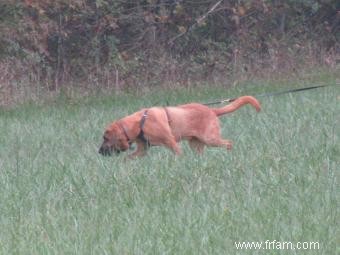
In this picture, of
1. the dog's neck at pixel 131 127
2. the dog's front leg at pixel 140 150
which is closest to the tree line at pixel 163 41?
the dog's front leg at pixel 140 150

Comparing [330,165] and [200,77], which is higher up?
[330,165]

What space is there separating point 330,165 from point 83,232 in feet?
8.52

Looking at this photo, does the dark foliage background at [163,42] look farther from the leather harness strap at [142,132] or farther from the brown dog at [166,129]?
the leather harness strap at [142,132]

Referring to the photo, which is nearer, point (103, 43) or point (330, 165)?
point (330, 165)

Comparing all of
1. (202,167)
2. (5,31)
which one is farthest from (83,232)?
(5,31)

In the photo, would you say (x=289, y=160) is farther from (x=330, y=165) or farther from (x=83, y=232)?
(x=83, y=232)

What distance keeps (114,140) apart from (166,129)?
0.53 meters

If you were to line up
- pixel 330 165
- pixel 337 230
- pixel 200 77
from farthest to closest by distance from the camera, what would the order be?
1. pixel 200 77
2. pixel 330 165
3. pixel 337 230

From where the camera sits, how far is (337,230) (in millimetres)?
6211

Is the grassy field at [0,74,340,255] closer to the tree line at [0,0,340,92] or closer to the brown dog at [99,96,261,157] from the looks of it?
the brown dog at [99,96,261,157]

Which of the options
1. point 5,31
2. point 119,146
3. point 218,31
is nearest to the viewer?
point 119,146

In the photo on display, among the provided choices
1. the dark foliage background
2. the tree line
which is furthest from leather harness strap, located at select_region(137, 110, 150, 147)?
the tree line

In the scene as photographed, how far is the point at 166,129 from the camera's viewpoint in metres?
10.2

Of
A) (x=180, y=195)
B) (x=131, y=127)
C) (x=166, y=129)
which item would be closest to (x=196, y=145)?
A: (x=166, y=129)
